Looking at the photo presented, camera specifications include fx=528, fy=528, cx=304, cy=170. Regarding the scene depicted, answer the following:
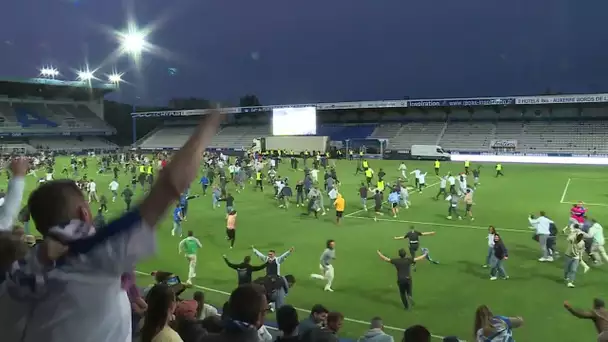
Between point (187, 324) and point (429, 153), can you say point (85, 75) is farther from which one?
point (187, 324)

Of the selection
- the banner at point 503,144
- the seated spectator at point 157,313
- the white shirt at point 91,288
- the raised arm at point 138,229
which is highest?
the banner at point 503,144

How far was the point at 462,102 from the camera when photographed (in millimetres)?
65250

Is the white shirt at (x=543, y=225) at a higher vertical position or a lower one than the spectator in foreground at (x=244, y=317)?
lower

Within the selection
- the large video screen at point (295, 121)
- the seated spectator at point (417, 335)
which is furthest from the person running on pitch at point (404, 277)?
the large video screen at point (295, 121)

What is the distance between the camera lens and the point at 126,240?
5.65 feet

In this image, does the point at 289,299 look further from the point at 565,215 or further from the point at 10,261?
the point at 565,215

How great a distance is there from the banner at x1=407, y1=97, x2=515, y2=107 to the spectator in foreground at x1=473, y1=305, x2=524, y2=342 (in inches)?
2356

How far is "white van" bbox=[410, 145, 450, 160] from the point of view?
2277 inches

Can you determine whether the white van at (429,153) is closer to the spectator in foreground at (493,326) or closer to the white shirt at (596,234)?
the white shirt at (596,234)

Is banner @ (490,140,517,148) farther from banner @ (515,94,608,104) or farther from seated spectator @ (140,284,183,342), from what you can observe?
seated spectator @ (140,284,183,342)

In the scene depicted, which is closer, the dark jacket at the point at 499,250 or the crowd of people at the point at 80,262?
the crowd of people at the point at 80,262

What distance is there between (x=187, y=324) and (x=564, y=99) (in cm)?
6230

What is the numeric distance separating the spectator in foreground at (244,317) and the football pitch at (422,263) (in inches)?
65.9

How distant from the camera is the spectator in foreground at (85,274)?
1.73 meters
